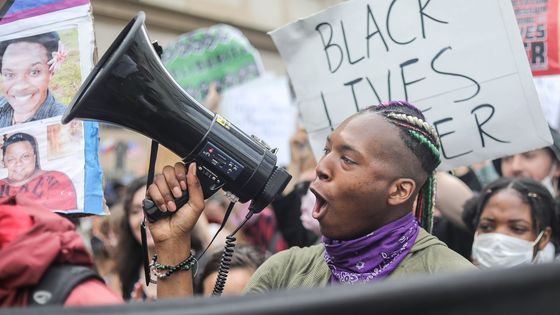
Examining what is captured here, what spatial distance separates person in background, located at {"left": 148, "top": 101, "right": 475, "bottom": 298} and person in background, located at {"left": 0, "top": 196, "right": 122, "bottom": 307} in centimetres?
67

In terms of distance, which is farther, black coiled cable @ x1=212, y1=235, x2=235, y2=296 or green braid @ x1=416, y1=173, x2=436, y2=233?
green braid @ x1=416, y1=173, x2=436, y2=233

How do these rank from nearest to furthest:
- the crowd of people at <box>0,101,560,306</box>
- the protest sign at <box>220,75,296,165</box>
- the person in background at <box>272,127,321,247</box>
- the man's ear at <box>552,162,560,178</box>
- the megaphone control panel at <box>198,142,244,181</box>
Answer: the crowd of people at <box>0,101,560,306</box> → the megaphone control panel at <box>198,142,244,181</box> → the person in background at <box>272,127,321,247</box> → the man's ear at <box>552,162,560,178</box> → the protest sign at <box>220,75,296,165</box>

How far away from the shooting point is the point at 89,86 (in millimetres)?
1840

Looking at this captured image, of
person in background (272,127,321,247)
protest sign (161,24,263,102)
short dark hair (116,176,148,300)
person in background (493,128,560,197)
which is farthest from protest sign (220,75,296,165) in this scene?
person in background (493,128,560,197)

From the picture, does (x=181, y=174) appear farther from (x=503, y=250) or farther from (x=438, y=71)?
(x=503, y=250)

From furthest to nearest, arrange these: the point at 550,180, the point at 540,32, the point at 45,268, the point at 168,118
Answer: the point at 550,180 → the point at 540,32 → the point at 168,118 → the point at 45,268

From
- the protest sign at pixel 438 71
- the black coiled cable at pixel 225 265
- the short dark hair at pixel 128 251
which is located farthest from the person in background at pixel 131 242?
the black coiled cable at pixel 225 265

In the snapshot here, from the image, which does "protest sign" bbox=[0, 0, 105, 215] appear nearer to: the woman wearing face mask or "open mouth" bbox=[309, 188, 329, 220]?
"open mouth" bbox=[309, 188, 329, 220]

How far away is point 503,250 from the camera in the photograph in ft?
10.3

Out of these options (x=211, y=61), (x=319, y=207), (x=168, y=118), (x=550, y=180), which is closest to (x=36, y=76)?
(x=168, y=118)

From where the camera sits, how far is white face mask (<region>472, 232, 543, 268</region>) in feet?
10.2

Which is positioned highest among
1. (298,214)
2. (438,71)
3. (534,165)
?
(438,71)

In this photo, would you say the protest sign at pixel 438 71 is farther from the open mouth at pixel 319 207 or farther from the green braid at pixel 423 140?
the open mouth at pixel 319 207

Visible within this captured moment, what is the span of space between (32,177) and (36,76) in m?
0.30
